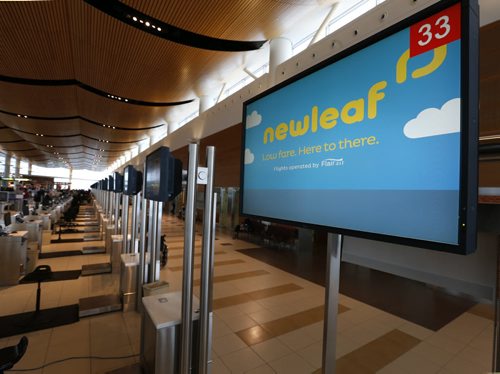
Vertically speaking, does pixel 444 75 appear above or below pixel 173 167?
above

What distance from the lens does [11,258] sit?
4449mm

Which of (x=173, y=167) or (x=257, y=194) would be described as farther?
(x=173, y=167)

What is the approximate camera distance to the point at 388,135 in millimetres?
823

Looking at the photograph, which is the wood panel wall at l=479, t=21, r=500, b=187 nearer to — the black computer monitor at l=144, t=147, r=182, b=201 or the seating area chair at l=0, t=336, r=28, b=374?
the black computer monitor at l=144, t=147, r=182, b=201

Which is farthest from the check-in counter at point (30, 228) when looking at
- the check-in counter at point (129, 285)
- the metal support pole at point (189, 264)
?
the metal support pole at point (189, 264)

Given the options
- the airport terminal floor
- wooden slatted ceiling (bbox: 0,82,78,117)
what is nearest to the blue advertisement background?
the airport terminal floor

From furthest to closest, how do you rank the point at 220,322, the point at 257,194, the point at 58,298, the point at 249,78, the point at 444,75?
the point at 249,78 → the point at 58,298 → the point at 220,322 → the point at 257,194 → the point at 444,75

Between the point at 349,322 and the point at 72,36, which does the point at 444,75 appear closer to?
the point at 349,322

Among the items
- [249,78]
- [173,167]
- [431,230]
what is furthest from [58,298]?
[249,78]

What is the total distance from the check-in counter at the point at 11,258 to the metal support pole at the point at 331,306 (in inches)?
217

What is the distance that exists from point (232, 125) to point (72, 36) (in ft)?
14.6

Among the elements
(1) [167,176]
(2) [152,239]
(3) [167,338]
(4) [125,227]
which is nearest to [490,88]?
(1) [167,176]

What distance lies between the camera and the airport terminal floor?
8.61ft

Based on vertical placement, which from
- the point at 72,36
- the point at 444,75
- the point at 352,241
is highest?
the point at 72,36
